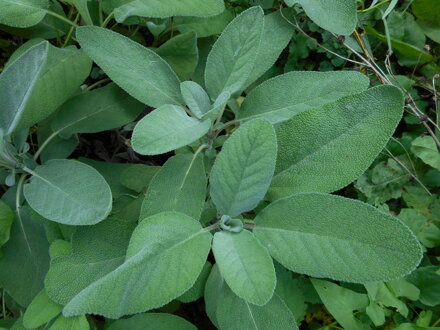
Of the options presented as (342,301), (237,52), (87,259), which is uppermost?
(237,52)

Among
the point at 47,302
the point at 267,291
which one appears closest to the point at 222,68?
the point at 267,291

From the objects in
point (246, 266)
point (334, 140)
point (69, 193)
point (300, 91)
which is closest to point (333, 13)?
point (300, 91)

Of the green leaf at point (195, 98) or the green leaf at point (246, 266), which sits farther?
the green leaf at point (195, 98)

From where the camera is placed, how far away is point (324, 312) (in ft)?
4.29

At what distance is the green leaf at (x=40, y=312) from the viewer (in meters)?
1.00

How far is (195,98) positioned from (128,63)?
18cm

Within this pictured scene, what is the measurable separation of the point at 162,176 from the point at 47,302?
381 mm

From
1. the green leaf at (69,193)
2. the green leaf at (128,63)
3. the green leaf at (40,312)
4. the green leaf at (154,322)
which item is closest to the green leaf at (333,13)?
the green leaf at (128,63)

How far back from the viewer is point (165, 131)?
92 centimetres

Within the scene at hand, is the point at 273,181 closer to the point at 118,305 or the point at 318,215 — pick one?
the point at 318,215

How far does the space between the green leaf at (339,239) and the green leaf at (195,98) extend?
302 millimetres

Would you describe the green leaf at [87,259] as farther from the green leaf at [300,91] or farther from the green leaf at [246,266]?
the green leaf at [300,91]

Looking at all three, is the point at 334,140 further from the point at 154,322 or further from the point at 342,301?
the point at 154,322

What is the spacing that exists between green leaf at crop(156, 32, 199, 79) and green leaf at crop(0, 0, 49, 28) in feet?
1.04
